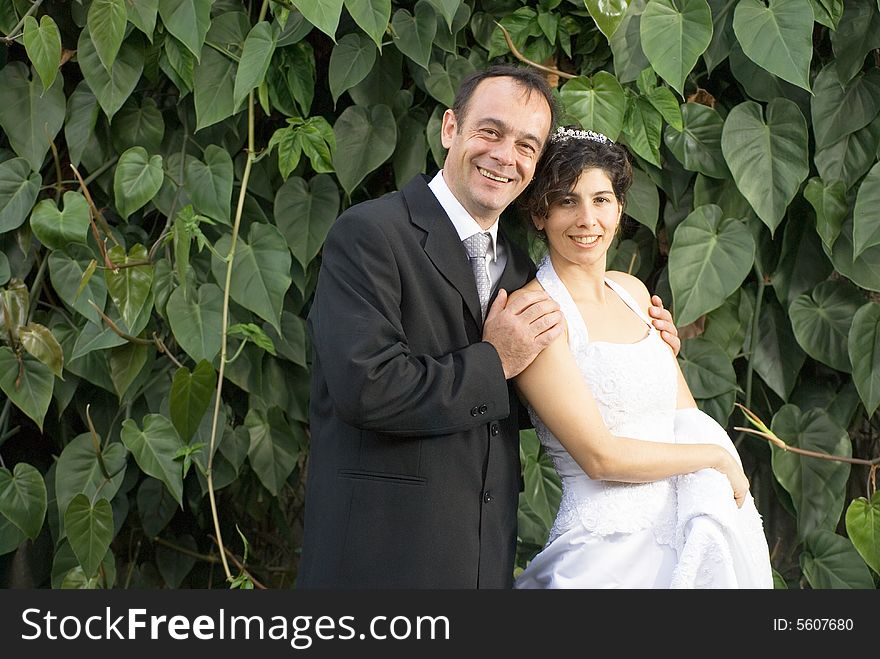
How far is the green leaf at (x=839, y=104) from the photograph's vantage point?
192cm

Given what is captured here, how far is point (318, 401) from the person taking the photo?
1.42 meters

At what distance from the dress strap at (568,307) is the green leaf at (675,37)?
444mm

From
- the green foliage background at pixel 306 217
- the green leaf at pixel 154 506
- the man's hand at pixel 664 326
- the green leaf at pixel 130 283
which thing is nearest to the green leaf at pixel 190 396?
the green foliage background at pixel 306 217

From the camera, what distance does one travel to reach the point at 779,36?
176 cm

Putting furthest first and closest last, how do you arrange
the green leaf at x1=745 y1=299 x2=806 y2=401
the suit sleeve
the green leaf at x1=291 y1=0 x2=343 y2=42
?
the green leaf at x1=745 y1=299 x2=806 y2=401 < the green leaf at x1=291 y1=0 x2=343 y2=42 < the suit sleeve

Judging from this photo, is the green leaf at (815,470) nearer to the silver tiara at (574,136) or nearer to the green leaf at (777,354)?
the green leaf at (777,354)

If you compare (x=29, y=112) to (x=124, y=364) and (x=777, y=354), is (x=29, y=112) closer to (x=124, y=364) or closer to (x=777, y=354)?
(x=124, y=364)

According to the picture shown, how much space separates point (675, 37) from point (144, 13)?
2.99 feet

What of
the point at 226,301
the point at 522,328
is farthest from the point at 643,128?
the point at 226,301

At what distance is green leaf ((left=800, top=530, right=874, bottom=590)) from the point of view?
6.35 feet

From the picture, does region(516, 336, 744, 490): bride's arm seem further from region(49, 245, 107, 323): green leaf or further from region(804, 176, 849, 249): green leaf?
region(49, 245, 107, 323): green leaf

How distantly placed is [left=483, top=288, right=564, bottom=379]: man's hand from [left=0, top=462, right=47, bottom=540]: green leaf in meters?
0.98

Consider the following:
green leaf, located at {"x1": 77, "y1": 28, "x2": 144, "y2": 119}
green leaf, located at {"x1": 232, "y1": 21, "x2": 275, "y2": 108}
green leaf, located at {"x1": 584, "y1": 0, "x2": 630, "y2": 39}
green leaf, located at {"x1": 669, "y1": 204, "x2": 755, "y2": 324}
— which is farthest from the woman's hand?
green leaf, located at {"x1": 77, "y1": 28, "x2": 144, "y2": 119}

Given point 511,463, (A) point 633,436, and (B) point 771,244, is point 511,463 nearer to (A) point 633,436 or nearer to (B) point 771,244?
(A) point 633,436
